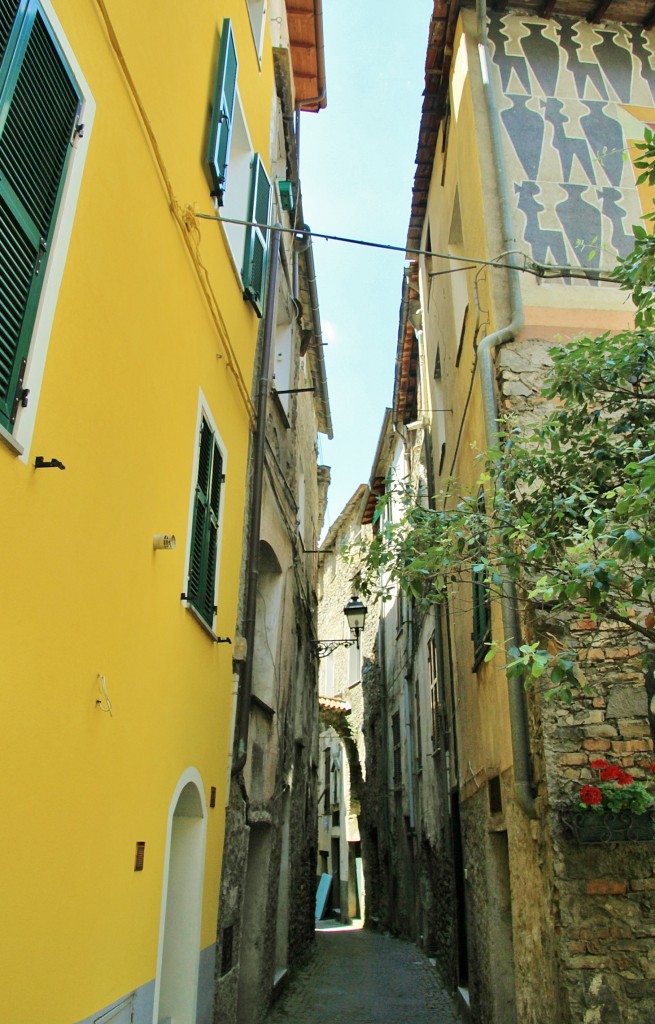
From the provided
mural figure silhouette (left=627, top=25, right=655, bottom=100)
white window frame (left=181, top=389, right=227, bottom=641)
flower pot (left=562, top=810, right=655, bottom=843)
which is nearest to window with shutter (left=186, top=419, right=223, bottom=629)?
white window frame (left=181, top=389, right=227, bottom=641)

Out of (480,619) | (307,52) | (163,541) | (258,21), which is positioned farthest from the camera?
(307,52)

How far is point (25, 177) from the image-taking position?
9.46 feet

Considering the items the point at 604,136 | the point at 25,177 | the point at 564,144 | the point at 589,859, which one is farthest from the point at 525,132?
the point at 589,859

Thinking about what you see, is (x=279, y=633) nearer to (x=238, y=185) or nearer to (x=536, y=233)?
(x=238, y=185)

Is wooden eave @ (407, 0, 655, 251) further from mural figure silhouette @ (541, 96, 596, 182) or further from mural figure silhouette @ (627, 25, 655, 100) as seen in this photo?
mural figure silhouette @ (541, 96, 596, 182)

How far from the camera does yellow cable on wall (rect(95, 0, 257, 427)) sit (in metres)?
3.97

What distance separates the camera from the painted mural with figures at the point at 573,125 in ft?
24.0

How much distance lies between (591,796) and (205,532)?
306 cm

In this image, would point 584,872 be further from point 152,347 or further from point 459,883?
point 459,883

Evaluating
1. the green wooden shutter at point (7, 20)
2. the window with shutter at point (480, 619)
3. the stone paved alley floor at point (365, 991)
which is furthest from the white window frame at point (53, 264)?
the stone paved alley floor at point (365, 991)

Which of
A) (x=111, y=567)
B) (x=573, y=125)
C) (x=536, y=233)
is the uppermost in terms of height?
(x=573, y=125)

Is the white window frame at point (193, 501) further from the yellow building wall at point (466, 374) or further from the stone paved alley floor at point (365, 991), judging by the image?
the stone paved alley floor at point (365, 991)

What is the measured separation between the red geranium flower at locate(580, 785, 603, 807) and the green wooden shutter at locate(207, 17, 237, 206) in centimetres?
485

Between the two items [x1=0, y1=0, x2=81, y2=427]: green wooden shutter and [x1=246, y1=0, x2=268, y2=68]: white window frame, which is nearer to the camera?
[x1=0, y1=0, x2=81, y2=427]: green wooden shutter
